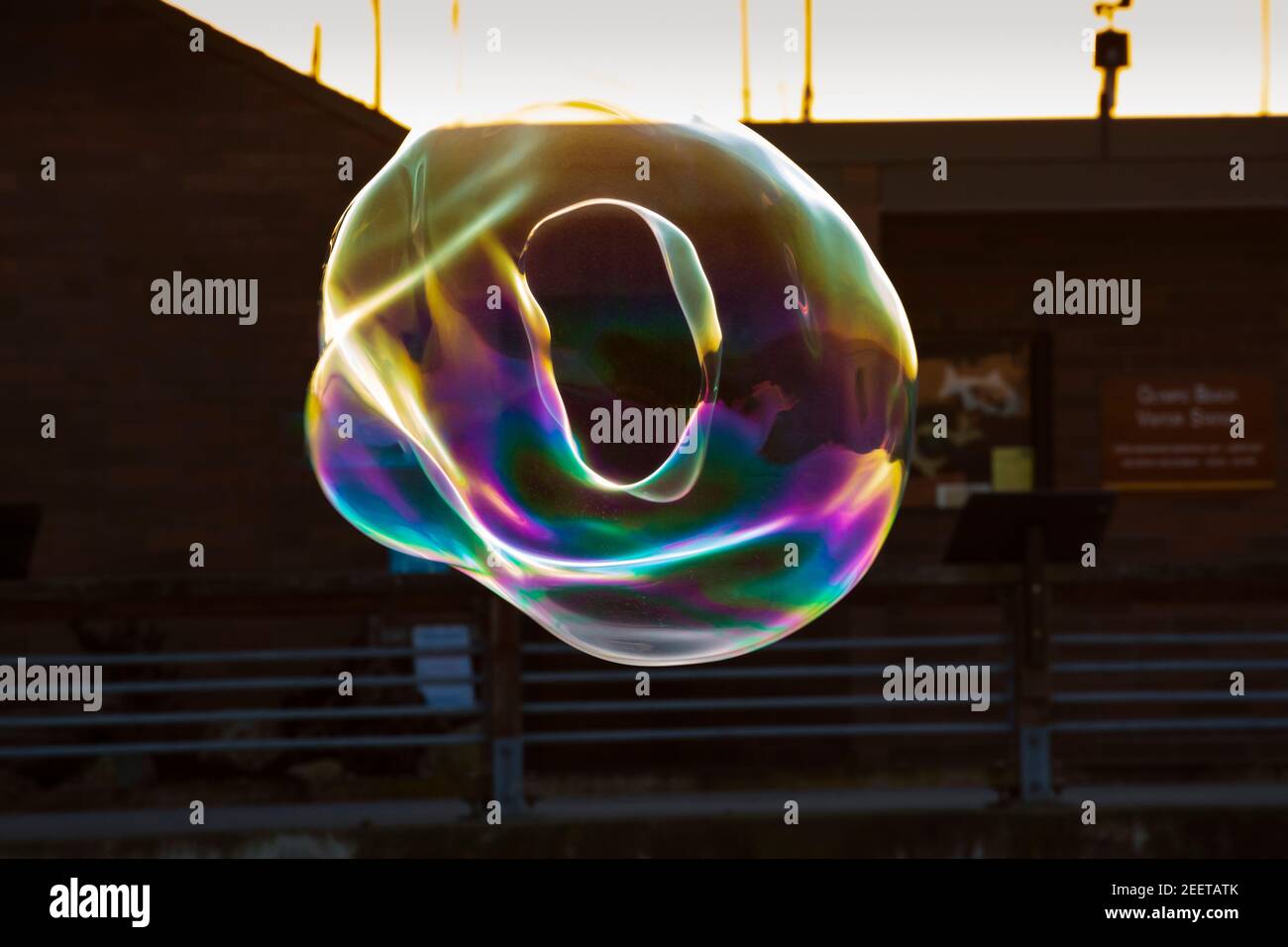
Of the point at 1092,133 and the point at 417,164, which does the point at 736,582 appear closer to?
the point at 417,164

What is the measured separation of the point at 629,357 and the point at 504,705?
3.60 meters

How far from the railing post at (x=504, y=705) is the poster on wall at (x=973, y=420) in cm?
347

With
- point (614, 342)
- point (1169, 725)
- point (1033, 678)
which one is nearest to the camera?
point (614, 342)

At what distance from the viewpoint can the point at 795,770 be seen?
7.68 meters

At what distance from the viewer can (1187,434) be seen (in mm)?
10438

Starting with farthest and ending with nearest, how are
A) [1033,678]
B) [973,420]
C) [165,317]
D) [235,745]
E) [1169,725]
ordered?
[973,420] < [165,317] < [1169,725] < [1033,678] < [235,745]

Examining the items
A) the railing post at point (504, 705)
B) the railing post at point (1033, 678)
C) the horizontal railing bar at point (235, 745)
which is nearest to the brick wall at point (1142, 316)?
the railing post at point (1033, 678)

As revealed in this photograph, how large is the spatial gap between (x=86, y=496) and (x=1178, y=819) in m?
5.60

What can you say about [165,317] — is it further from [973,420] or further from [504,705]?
[973,420]

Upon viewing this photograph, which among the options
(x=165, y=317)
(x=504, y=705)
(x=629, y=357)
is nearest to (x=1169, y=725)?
(x=504, y=705)

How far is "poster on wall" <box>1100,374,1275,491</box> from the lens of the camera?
410 inches

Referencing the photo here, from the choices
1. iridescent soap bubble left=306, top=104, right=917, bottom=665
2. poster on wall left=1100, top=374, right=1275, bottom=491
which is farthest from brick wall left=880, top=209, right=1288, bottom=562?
iridescent soap bubble left=306, top=104, right=917, bottom=665

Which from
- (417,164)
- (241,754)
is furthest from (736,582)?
(241,754)

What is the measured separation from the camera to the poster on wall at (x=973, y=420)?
1033 cm
